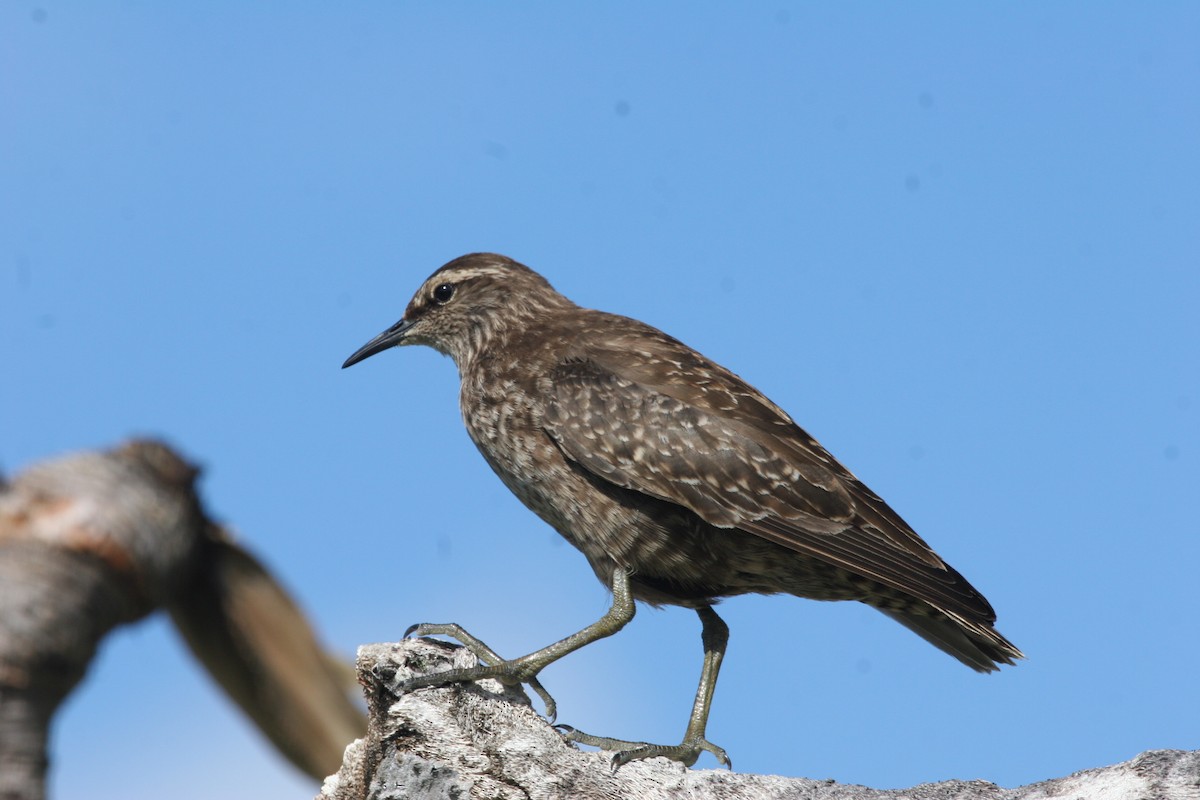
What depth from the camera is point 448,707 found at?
19.5 ft

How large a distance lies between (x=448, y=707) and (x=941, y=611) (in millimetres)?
2605

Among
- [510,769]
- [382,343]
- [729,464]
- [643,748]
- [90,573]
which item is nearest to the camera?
[90,573]

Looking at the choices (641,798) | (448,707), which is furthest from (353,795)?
(641,798)

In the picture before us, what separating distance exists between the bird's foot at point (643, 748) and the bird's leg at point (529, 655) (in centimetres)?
31

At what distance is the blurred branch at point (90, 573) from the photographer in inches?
97.3

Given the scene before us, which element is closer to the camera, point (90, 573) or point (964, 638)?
point (90, 573)

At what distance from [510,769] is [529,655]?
838 millimetres

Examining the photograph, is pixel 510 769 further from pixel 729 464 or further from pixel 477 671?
pixel 729 464

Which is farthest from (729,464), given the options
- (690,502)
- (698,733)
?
(698,733)

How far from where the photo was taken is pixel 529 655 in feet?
21.3

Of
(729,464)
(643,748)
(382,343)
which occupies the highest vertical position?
(382,343)

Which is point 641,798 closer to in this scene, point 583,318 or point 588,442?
point 588,442

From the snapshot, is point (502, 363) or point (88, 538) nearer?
point (88, 538)

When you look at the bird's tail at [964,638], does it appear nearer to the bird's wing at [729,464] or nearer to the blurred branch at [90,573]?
the bird's wing at [729,464]
